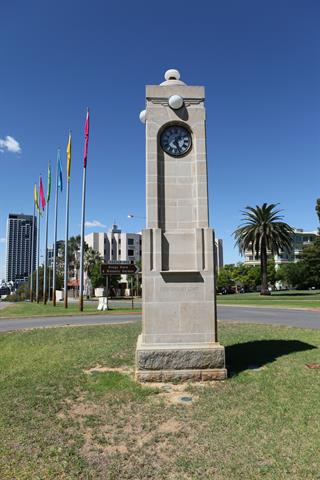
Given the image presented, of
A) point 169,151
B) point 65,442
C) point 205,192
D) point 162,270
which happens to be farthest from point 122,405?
point 169,151

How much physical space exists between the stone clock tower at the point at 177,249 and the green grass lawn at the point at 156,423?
0.68 meters

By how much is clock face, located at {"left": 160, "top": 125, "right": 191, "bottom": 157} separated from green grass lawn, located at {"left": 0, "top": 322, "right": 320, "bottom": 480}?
4934 mm

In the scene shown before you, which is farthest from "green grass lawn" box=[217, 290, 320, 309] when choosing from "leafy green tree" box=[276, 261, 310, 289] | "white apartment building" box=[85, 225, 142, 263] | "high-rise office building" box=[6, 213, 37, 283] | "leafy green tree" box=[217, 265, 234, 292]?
"high-rise office building" box=[6, 213, 37, 283]

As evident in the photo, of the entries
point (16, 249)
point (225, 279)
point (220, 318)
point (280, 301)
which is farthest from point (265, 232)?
point (16, 249)

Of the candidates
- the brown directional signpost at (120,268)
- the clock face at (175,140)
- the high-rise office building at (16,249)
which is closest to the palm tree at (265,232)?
the brown directional signpost at (120,268)

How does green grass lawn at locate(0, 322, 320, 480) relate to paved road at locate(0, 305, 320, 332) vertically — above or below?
above

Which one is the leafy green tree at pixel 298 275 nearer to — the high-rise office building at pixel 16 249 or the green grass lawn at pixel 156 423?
the green grass lawn at pixel 156 423

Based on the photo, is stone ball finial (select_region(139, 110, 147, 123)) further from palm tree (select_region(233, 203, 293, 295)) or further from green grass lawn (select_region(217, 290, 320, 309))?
palm tree (select_region(233, 203, 293, 295))

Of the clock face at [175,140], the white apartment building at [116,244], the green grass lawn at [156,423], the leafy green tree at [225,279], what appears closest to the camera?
the green grass lawn at [156,423]

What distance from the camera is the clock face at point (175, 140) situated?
8438 mm

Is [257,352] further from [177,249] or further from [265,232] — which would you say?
[265,232]

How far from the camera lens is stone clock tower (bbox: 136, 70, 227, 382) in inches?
296

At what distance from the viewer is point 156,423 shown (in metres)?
5.29

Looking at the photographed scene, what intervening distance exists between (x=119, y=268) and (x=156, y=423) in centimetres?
2227
